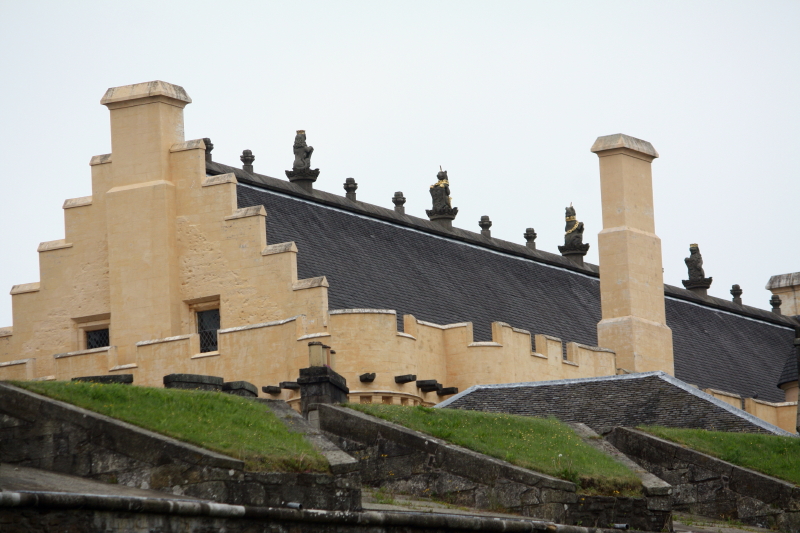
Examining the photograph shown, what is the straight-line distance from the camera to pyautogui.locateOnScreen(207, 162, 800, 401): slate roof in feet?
168

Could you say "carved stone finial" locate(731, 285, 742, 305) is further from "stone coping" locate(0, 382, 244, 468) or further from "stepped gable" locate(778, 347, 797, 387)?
"stone coping" locate(0, 382, 244, 468)

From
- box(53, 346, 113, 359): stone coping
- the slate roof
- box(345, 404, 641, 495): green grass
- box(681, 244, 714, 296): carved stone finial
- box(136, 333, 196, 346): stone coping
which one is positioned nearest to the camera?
box(345, 404, 641, 495): green grass

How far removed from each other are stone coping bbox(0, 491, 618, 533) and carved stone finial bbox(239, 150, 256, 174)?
27536 mm

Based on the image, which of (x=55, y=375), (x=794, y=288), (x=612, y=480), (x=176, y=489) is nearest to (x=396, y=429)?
(x=612, y=480)

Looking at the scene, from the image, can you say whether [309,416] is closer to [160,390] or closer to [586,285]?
[160,390]

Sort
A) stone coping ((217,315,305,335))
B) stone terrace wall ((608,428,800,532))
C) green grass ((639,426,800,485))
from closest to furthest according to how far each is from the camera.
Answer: stone terrace wall ((608,428,800,532))
green grass ((639,426,800,485))
stone coping ((217,315,305,335))

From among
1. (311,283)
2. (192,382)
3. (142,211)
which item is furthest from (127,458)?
(142,211)

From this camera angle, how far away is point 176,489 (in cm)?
2595

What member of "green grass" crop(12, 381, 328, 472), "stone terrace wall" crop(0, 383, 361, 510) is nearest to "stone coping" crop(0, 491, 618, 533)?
"stone terrace wall" crop(0, 383, 361, 510)

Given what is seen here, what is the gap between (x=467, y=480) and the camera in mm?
30500

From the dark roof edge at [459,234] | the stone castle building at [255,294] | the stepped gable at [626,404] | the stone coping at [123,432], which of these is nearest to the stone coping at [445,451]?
the stone coping at [123,432]

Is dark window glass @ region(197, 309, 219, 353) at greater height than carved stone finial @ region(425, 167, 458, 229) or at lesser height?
lesser

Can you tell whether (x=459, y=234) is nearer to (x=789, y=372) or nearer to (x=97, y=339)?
(x=789, y=372)

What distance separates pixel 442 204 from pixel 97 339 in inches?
658
